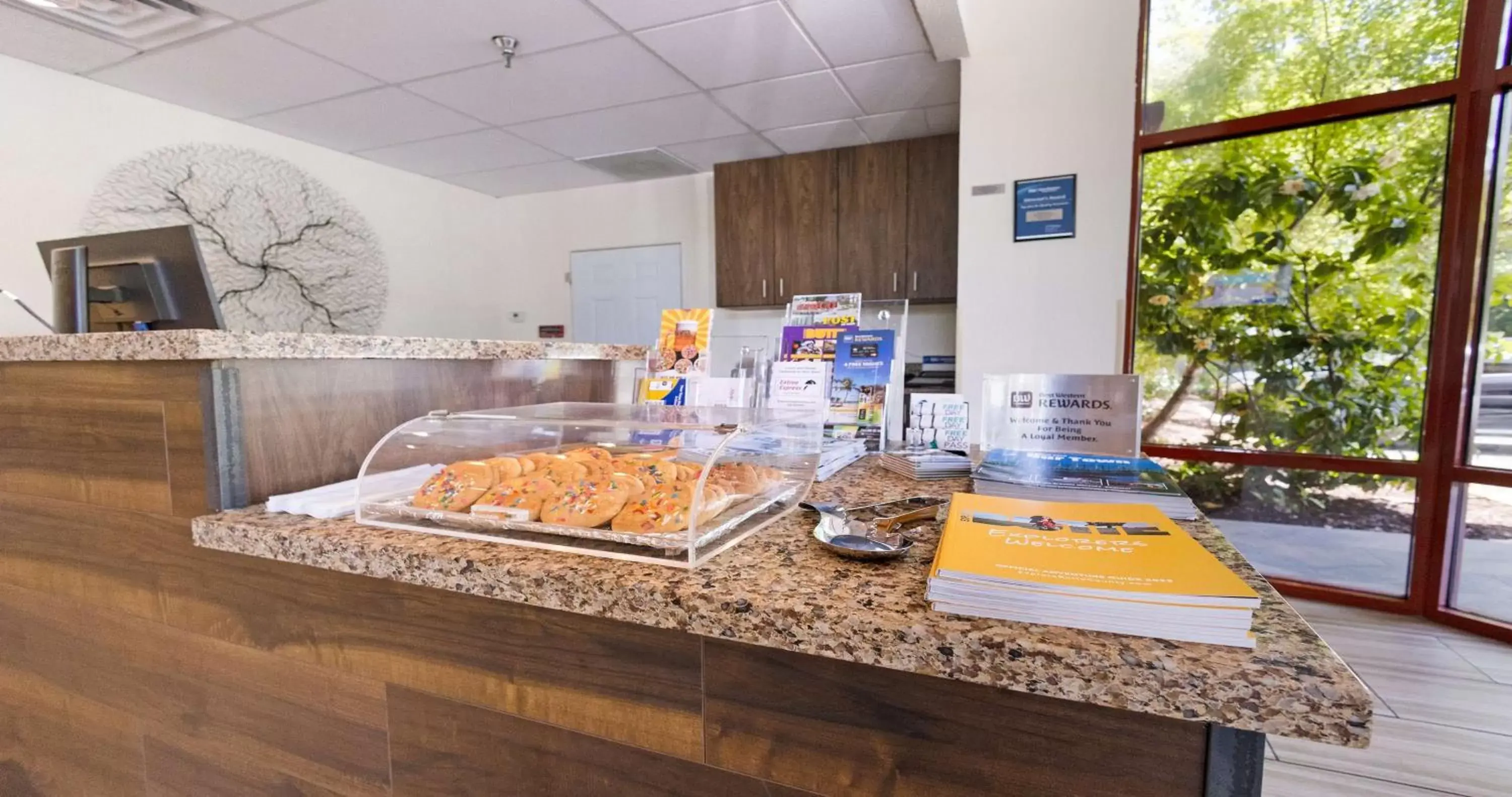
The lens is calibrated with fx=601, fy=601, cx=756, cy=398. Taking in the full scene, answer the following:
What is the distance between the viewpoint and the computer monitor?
1.33 m

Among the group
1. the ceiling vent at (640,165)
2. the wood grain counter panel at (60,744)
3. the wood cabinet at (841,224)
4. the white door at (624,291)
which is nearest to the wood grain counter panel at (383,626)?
the wood grain counter panel at (60,744)

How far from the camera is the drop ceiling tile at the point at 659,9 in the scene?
2.31 metres

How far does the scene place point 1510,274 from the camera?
2203 millimetres

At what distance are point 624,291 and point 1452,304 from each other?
456 cm

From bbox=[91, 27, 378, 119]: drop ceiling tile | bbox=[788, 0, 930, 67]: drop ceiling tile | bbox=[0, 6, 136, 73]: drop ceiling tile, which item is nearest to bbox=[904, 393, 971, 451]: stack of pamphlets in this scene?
bbox=[788, 0, 930, 67]: drop ceiling tile

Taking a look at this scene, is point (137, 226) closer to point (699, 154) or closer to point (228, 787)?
point (699, 154)

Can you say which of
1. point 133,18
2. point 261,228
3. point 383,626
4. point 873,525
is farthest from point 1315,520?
point 261,228

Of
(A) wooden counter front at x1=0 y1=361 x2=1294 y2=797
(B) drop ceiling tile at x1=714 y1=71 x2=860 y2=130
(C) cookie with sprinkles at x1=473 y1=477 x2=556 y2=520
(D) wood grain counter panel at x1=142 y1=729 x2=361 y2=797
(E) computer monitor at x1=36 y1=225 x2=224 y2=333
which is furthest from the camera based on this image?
(B) drop ceiling tile at x1=714 y1=71 x2=860 y2=130

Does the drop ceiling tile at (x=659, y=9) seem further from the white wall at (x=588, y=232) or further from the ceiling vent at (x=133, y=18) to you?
the white wall at (x=588, y=232)

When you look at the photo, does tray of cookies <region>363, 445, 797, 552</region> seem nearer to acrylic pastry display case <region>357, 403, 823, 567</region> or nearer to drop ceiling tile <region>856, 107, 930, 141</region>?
acrylic pastry display case <region>357, 403, 823, 567</region>

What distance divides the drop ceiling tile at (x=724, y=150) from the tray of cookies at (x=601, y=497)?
325 cm

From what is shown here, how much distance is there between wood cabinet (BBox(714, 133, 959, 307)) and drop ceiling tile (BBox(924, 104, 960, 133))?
0.08 meters

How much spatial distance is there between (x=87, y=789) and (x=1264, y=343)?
13.3ft

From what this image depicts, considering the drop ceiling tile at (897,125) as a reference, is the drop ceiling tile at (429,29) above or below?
above
